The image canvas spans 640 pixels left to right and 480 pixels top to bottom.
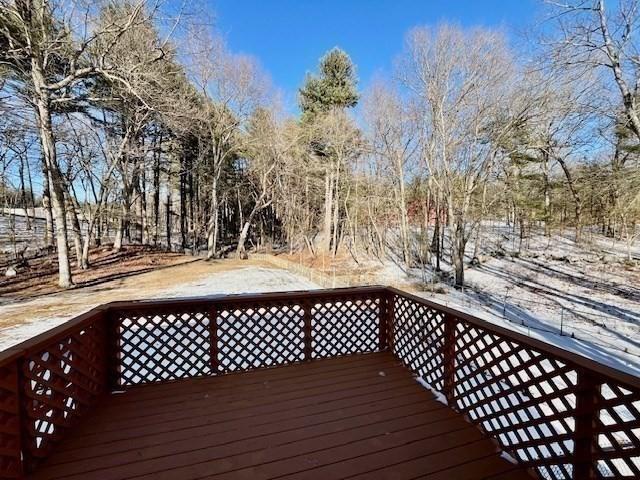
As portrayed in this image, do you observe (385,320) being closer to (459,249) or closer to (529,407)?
(529,407)

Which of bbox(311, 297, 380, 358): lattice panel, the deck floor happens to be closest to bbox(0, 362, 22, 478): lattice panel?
the deck floor

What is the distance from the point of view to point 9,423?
166 centimetres

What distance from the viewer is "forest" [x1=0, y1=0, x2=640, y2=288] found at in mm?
7273

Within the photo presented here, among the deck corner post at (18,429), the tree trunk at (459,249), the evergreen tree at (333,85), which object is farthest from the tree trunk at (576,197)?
the deck corner post at (18,429)

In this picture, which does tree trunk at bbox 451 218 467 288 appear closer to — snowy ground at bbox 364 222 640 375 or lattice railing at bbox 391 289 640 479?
snowy ground at bbox 364 222 640 375

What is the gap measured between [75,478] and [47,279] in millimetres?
9916

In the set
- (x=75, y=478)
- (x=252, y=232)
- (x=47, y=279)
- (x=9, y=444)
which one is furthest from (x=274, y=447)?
(x=252, y=232)

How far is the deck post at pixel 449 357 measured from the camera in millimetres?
2533

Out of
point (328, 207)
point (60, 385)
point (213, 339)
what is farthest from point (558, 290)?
point (60, 385)

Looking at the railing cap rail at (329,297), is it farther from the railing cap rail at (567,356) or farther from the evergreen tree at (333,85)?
the evergreen tree at (333,85)

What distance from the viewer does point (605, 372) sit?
146cm

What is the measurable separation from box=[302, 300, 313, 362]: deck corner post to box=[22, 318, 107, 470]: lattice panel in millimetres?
1727

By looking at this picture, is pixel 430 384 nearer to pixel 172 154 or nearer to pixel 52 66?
pixel 52 66

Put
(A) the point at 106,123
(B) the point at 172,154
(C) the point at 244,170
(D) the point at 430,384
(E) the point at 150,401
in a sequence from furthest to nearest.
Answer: (C) the point at 244,170, (B) the point at 172,154, (A) the point at 106,123, (D) the point at 430,384, (E) the point at 150,401
